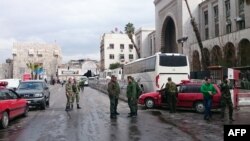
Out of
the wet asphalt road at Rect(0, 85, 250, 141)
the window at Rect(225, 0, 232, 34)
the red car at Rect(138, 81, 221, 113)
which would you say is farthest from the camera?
the window at Rect(225, 0, 232, 34)

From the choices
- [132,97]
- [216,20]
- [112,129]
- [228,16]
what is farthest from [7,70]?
[112,129]

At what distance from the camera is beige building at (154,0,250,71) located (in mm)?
51938

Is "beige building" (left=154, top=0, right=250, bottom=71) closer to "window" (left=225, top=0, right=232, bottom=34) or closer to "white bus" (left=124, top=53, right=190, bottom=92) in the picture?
"window" (left=225, top=0, right=232, bottom=34)

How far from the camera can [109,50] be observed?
14262cm

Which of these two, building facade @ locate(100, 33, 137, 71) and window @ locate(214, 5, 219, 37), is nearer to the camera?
window @ locate(214, 5, 219, 37)

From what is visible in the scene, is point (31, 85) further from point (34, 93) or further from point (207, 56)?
point (207, 56)

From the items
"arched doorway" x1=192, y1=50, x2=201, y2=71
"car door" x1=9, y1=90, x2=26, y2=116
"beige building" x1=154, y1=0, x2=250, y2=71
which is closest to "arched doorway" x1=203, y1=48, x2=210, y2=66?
"beige building" x1=154, y1=0, x2=250, y2=71

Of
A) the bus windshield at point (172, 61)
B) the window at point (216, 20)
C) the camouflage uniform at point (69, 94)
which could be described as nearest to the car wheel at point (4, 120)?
the camouflage uniform at point (69, 94)

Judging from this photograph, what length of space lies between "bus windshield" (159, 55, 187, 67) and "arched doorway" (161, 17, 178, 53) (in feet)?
197

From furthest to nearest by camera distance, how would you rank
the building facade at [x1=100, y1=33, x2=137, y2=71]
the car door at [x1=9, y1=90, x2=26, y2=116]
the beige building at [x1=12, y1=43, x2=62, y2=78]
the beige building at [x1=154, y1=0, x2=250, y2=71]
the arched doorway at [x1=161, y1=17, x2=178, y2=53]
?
the building facade at [x1=100, y1=33, x2=137, y2=71] → the beige building at [x1=12, y1=43, x2=62, y2=78] → the arched doorway at [x1=161, y1=17, x2=178, y2=53] → the beige building at [x1=154, y1=0, x2=250, y2=71] → the car door at [x1=9, y1=90, x2=26, y2=116]

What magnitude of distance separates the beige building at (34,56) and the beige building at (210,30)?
40.9m

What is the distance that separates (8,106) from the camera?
15.5 metres

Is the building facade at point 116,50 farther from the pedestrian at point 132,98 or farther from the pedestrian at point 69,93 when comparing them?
the pedestrian at point 132,98

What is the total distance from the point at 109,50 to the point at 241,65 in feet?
312
